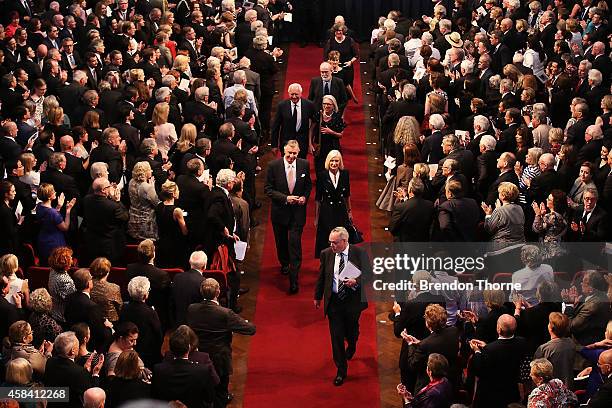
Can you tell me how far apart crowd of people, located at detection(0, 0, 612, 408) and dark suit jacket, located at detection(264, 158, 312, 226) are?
0.07 ft

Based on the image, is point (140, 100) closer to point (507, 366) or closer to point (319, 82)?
point (319, 82)

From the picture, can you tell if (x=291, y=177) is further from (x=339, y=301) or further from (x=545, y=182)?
(x=545, y=182)

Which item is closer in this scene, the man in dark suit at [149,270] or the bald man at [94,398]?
the bald man at [94,398]

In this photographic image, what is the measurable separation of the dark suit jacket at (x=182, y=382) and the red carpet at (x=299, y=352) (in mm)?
1698

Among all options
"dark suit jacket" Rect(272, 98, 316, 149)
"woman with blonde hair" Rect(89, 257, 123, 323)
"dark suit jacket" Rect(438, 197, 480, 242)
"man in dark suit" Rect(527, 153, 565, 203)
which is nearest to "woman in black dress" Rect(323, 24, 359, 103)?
"dark suit jacket" Rect(272, 98, 316, 149)

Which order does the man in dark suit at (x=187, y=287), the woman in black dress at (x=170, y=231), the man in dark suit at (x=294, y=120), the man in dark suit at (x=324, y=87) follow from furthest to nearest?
1. the man in dark suit at (x=324, y=87)
2. the man in dark suit at (x=294, y=120)
3. the woman in black dress at (x=170, y=231)
4. the man in dark suit at (x=187, y=287)

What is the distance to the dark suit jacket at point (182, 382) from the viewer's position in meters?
8.96

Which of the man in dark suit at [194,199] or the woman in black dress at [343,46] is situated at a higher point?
the woman in black dress at [343,46]

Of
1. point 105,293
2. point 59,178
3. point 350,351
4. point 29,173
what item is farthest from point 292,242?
point 105,293

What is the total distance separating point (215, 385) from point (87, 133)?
4.60 metres

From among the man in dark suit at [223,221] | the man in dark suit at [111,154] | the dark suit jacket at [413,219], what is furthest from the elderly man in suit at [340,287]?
the man in dark suit at [111,154]

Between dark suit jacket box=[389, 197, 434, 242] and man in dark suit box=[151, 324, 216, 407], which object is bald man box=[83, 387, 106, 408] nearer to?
man in dark suit box=[151, 324, 216, 407]

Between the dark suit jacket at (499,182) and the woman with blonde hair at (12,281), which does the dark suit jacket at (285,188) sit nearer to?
the dark suit jacket at (499,182)

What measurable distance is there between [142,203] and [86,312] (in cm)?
225
